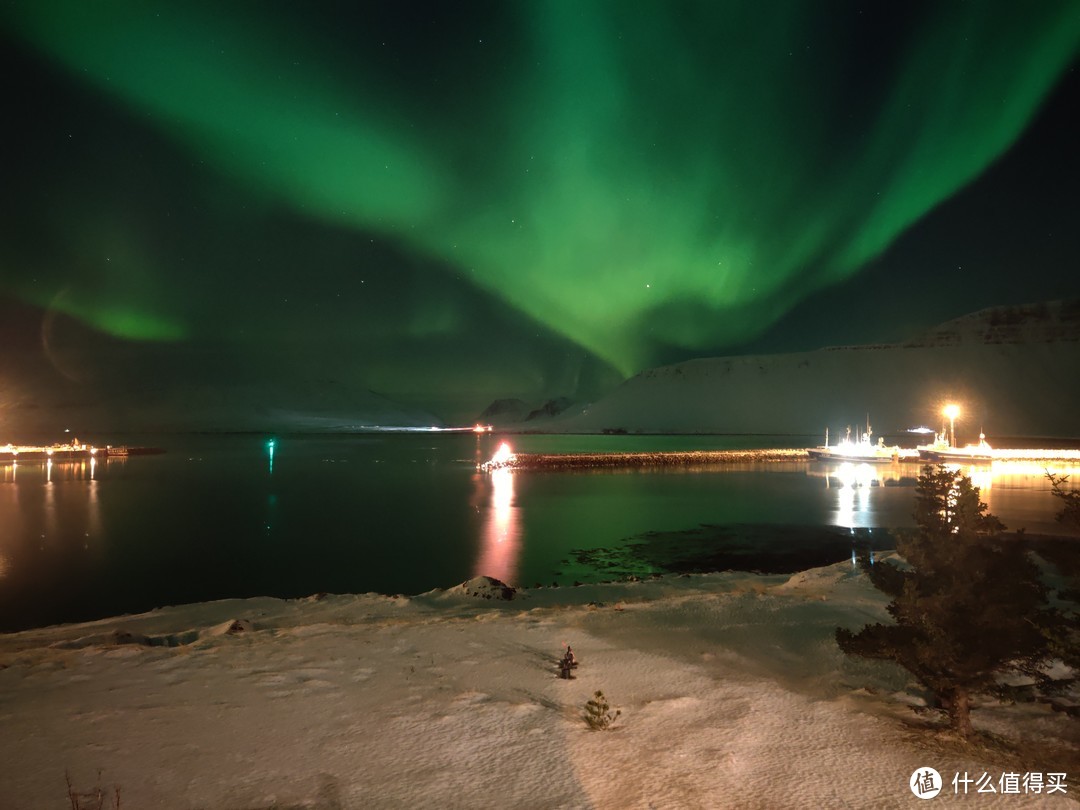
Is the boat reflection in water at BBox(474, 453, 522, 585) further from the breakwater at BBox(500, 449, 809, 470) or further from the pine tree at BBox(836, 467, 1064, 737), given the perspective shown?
the breakwater at BBox(500, 449, 809, 470)

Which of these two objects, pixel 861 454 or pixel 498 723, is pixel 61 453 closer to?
pixel 861 454

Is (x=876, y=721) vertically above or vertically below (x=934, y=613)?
below

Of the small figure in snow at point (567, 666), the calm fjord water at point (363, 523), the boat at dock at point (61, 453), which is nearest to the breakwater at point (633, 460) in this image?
the calm fjord water at point (363, 523)

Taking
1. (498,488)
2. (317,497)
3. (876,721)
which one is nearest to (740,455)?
(498,488)

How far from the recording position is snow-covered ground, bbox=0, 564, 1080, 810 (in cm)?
597

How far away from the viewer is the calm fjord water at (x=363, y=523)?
23453 millimetres

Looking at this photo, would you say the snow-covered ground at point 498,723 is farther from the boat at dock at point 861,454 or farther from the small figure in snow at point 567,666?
the boat at dock at point 861,454

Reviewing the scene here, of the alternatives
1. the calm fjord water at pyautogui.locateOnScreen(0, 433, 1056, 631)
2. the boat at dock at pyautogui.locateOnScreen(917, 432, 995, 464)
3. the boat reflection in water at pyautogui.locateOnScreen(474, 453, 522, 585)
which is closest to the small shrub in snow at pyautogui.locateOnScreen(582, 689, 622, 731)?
the boat reflection in water at pyautogui.locateOnScreen(474, 453, 522, 585)

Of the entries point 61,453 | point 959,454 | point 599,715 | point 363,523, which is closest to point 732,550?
point 363,523

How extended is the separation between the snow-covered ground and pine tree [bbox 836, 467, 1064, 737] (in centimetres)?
62

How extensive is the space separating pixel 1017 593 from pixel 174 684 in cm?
991

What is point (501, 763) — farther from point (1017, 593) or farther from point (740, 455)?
point (740, 455)

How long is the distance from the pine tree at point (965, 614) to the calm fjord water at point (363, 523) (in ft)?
52.9

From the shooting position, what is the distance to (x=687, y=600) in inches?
553
